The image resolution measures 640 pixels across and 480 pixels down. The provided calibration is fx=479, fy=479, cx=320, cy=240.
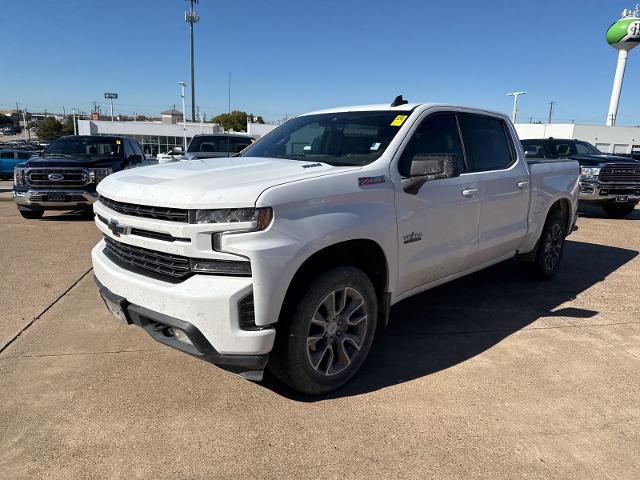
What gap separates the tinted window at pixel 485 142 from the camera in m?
4.29

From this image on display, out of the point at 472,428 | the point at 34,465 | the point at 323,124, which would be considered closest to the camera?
the point at 34,465

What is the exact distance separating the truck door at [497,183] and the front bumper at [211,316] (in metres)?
2.48

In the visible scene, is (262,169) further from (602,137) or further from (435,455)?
(602,137)

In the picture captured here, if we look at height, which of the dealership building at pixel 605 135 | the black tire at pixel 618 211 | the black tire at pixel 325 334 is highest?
the dealership building at pixel 605 135

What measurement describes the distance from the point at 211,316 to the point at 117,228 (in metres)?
0.95

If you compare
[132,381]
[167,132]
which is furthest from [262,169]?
[167,132]

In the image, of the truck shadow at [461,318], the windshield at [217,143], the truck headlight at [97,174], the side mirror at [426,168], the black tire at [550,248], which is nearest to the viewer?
the side mirror at [426,168]

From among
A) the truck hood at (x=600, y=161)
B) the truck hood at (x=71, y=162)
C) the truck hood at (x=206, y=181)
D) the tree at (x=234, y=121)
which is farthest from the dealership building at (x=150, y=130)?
the truck hood at (x=206, y=181)

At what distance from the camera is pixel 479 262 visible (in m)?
4.47

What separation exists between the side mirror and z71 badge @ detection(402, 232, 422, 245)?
308 mm

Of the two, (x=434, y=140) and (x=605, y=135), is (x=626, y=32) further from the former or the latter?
(x=434, y=140)

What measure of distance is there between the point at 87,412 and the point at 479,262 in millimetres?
3401

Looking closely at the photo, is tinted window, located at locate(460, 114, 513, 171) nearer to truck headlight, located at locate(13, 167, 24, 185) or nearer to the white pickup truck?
the white pickup truck

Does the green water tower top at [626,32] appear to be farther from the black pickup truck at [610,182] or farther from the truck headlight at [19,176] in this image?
the truck headlight at [19,176]
